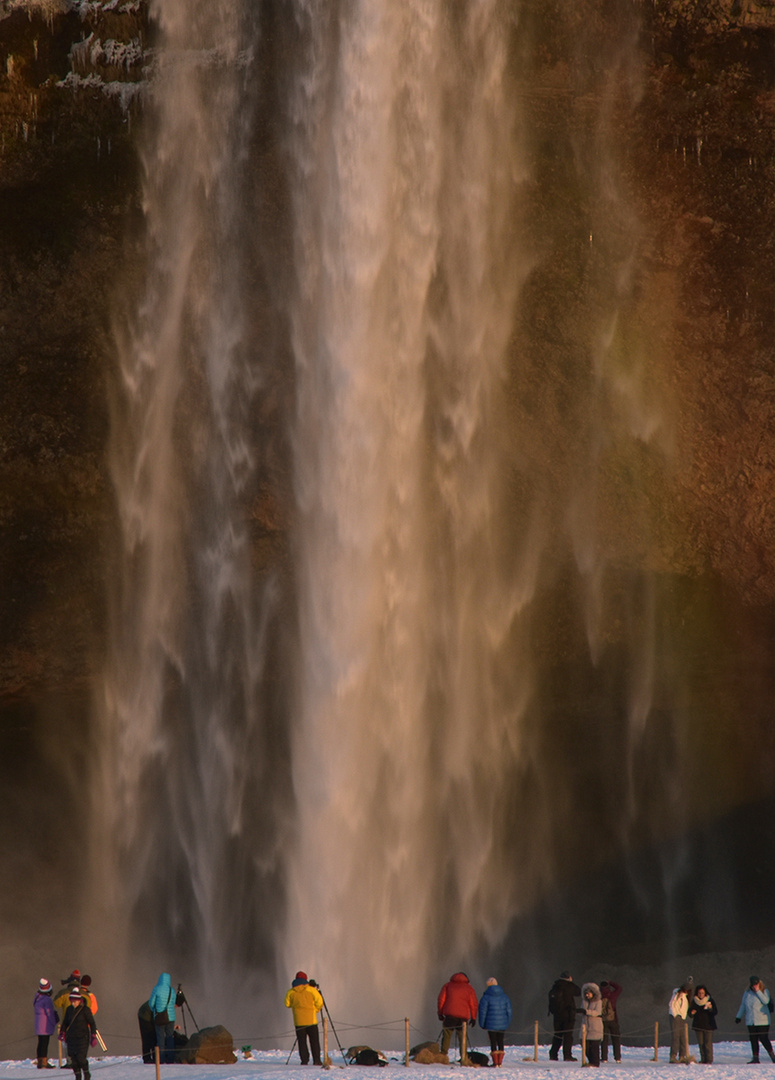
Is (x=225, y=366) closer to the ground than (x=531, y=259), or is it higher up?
closer to the ground

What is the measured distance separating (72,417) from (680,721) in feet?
47.4

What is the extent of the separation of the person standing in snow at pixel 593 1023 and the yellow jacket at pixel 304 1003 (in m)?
3.17

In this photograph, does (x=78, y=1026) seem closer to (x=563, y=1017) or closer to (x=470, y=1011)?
(x=470, y=1011)

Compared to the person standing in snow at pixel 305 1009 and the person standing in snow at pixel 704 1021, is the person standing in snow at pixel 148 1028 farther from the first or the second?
the person standing in snow at pixel 704 1021

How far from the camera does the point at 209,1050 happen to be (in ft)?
54.3

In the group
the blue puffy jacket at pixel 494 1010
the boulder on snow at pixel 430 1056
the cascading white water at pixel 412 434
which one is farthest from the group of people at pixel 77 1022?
the cascading white water at pixel 412 434

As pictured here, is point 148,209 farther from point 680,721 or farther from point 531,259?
point 680,721

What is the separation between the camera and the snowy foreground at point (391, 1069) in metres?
14.4

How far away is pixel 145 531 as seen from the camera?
1097 inches

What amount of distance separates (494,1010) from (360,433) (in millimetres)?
13784

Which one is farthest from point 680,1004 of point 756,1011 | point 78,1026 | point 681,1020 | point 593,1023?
point 78,1026

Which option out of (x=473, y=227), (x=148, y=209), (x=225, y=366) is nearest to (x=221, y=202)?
(x=148, y=209)

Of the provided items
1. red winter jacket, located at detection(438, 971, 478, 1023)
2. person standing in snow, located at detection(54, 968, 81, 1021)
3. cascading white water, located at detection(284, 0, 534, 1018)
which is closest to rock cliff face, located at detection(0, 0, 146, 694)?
cascading white water, located at detection(284, 0, 534, 1018)

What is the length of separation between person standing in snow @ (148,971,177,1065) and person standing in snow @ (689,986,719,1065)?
6.63 metres
